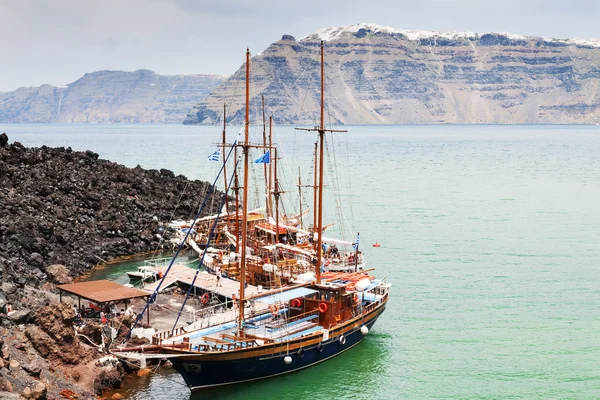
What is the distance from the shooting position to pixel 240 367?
1348 inches

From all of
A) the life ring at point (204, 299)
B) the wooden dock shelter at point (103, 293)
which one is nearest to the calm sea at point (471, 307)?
the wooden dock shelter at point (103, 293)

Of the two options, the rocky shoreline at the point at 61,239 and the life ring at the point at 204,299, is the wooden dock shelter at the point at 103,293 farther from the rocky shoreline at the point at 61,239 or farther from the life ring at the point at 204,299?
the life ring at the point at 204,299

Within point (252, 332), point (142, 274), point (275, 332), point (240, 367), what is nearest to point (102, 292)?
point (252, 332)

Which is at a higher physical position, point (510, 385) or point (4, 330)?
point (4, 330)

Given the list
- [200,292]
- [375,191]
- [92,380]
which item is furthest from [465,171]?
[92,380]

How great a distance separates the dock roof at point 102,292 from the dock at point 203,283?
5.30 meters

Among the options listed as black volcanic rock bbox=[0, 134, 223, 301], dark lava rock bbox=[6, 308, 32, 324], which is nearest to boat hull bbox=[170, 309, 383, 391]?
dark lava rock bbox=[6, 308, 32, 324]

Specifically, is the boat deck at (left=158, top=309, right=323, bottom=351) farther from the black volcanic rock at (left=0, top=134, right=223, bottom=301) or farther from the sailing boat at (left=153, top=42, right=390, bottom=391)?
the black volcanic rock at (left=0, top=134, right=223, bottom=301)

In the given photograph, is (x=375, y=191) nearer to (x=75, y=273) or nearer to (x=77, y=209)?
(x=77, y=209)

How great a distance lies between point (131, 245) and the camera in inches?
2537

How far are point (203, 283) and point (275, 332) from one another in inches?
552

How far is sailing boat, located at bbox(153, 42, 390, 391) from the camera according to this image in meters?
33.6

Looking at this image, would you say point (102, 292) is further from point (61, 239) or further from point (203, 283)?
point (61, 239)

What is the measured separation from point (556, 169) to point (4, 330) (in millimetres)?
143746
